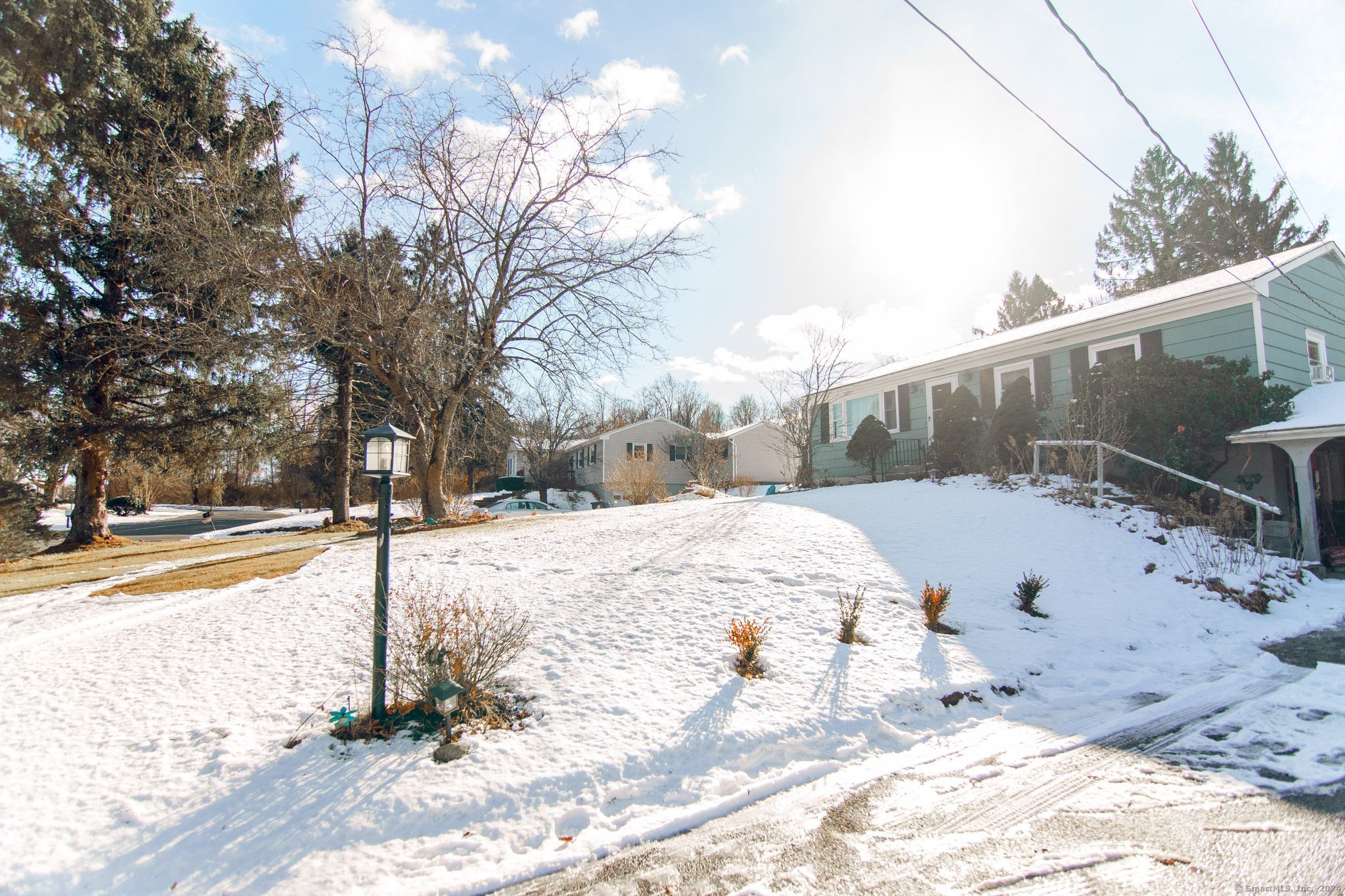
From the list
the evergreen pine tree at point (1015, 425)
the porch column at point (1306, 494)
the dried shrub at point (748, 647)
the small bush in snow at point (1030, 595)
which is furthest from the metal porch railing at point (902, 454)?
the dried shrub at point (748, 647)

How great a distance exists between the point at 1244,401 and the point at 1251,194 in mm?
24974

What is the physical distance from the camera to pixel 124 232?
38.0 ft

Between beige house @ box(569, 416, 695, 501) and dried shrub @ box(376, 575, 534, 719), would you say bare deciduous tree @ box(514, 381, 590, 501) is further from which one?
dried shrub @ box(376, 575, 534, 719)

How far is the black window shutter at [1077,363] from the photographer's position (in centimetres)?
1316

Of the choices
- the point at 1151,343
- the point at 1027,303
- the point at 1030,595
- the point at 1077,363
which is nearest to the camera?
the point at 1030,595

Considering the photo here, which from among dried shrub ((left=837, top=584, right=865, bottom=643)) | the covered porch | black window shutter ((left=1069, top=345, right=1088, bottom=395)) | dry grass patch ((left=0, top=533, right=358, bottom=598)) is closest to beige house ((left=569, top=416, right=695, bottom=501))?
dry grass patch ((left=0, top=533, right=358, bottom=598))

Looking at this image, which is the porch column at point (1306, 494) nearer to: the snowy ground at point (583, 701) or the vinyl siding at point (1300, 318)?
the snowy ground at point (583, 701)

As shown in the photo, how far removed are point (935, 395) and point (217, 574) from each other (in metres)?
16.8

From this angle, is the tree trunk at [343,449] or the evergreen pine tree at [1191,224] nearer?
the tree trunk at [343,449]

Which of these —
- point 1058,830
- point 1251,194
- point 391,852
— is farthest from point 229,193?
point 1251,194

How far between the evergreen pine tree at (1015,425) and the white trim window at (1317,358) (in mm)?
5205

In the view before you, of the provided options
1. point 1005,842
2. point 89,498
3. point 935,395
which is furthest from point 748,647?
point 89,498

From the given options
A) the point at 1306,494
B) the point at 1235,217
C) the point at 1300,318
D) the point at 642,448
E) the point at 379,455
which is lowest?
the point at 1306,494

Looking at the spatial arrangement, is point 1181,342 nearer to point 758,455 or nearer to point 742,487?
point 742,487
